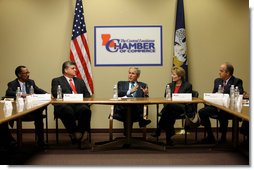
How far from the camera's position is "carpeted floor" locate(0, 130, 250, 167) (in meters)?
3.82

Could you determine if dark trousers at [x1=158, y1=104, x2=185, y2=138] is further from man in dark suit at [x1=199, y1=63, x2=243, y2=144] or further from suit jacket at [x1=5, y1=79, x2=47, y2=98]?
suit jacket at [x1=5, y1=79, x2=47, y2=98]

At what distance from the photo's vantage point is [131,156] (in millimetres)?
4156

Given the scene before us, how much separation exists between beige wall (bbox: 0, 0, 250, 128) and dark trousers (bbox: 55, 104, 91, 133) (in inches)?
56.0

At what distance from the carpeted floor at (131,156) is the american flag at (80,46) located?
5.75ft

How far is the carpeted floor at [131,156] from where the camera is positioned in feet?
12.5

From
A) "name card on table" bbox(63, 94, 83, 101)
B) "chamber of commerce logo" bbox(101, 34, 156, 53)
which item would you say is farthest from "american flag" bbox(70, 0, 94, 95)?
"name card on table" bbox(63, 94, 83, 101)

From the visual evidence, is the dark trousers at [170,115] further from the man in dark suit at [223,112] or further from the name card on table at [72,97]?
the name card on table at [72,97]

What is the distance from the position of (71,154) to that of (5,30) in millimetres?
3246

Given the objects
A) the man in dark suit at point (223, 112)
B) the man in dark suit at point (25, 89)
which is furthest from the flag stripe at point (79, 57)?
the man in dark suit at point (223, 112)

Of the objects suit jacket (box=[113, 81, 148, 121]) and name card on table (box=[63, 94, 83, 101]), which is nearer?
name card on table (box=[63, 94, 83, 101])

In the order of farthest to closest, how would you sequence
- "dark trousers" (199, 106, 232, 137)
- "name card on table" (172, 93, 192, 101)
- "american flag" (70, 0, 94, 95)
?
"american flag" (70, 0, 94, 95) → "dark trousers" (199, 106, 232, 137) → "name card on table" (172, 93, 192, 101)

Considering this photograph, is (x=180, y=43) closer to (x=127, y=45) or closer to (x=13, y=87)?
(x=127, y=45)

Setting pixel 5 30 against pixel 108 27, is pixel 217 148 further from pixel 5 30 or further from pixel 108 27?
pixel 5 30

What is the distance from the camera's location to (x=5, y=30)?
6.24 meters
